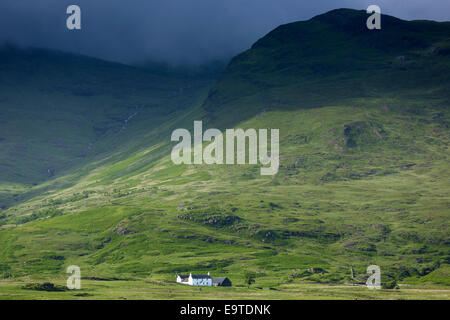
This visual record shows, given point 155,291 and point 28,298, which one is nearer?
point 28,298
